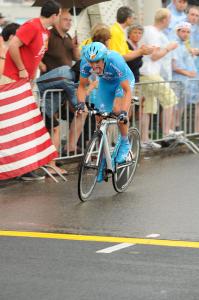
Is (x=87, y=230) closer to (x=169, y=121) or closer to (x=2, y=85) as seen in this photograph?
(x=2, y=85)

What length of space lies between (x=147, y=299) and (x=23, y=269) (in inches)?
48.5

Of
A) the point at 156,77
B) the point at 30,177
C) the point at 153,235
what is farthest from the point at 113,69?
the point at 156,77

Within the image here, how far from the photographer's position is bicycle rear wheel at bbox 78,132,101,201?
10219mm

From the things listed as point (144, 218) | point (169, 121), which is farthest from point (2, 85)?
point (169, 121)

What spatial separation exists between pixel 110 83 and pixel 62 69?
6.23ft

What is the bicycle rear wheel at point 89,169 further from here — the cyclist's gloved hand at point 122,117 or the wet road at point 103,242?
the cyclist's gloved hand at point 122,117

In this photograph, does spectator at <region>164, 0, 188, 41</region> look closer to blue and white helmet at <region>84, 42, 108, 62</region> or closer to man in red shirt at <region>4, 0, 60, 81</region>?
man in red shirt at <region>4, 0, 60, 81</region>

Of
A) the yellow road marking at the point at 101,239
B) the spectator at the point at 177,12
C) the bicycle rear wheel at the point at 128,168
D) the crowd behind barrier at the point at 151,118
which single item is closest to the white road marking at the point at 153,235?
the yellow road marking at the point at 101,239

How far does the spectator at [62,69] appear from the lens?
12.6 m

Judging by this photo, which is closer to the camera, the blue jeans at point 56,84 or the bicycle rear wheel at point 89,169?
the bicycle rear wheel at point 89,169

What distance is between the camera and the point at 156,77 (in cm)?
1480

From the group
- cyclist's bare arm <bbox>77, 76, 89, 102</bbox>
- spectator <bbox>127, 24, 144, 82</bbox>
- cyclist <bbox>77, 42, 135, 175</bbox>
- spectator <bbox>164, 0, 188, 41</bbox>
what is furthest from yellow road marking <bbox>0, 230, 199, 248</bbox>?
spectator <bbox>164, 0, 188, 41</bbox>

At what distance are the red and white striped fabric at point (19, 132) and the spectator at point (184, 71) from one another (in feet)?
13.3

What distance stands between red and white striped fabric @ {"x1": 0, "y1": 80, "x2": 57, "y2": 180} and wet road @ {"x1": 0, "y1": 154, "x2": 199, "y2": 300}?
261 millimetres
